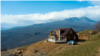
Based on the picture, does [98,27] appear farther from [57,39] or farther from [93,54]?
[93,54]

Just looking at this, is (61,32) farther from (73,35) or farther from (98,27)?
(98,27)

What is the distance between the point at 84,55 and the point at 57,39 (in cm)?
2818

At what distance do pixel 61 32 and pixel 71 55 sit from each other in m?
27.5

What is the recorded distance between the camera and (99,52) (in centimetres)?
1797

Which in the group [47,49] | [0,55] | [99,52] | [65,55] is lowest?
[0,55]

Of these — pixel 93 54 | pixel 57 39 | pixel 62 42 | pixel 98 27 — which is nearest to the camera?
pixel 93 54

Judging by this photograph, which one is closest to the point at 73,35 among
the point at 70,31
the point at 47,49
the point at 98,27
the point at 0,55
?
the point at 70,31

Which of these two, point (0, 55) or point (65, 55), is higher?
point (65, 55)

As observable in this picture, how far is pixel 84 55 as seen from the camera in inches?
746

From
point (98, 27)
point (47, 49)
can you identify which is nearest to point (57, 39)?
point (47, 49)

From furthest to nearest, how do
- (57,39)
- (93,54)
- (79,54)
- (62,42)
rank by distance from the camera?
(57,39) → (62,42) → (79,54) → (93,54)

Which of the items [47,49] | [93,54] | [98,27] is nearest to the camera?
[93,54]

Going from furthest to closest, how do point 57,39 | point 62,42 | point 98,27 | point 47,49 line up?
point 98,27, point 57,39, point 62,42, point 47,49

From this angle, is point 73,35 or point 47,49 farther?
point 73,35
